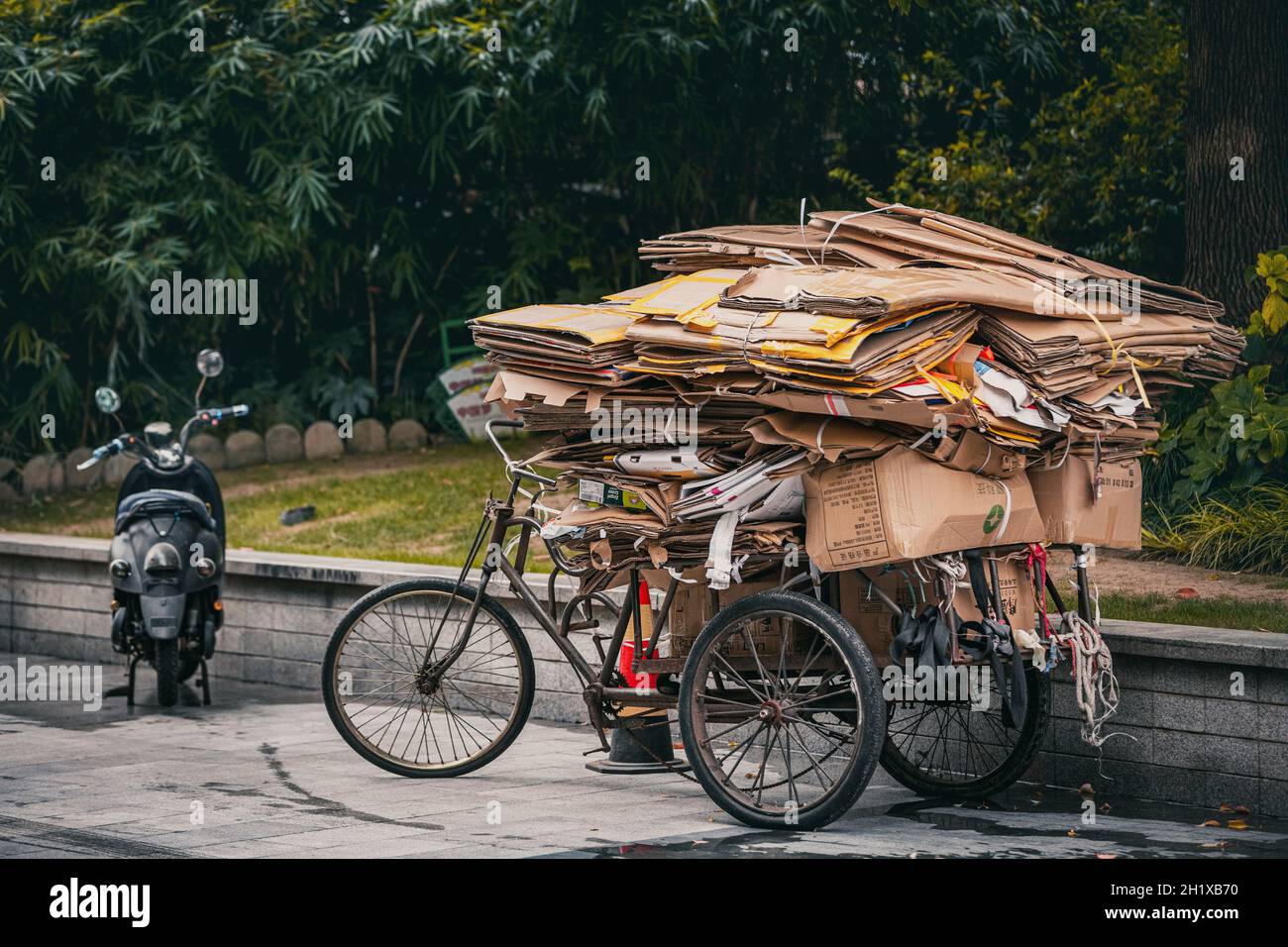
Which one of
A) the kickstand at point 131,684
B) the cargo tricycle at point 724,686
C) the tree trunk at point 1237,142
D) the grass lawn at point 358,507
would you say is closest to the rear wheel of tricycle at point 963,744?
the cargo tricycle at point 724,686

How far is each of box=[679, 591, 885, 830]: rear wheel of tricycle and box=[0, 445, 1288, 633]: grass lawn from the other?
2412mm

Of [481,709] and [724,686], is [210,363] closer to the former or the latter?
[481,709]

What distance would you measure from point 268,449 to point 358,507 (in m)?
3.02

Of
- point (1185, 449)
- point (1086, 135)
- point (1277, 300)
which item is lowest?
point (1185, 449)

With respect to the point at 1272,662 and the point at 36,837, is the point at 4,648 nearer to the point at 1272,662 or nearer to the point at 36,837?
the point at 36,837

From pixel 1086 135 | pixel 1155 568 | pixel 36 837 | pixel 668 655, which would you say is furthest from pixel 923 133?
pixel 36 837

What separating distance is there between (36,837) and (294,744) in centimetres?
218

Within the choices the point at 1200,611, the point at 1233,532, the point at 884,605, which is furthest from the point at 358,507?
the point at 884,605

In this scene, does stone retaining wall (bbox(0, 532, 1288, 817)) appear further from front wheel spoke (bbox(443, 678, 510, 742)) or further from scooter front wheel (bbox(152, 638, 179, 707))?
scooter front wheel (bbox(152, 638, 179, 707))

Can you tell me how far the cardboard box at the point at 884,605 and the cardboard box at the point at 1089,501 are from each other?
258 mm

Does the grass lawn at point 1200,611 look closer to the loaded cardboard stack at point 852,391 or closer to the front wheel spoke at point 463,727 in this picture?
the loaded cardboard stack at point 852,391

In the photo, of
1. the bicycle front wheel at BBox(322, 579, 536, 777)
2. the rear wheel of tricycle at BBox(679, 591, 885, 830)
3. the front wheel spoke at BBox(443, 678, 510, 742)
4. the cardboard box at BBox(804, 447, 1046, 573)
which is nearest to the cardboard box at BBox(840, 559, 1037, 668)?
→ the rear wheel of tricycle at BBox(679, 591, 885, 830)

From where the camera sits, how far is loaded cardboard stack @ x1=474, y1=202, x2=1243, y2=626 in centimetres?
634

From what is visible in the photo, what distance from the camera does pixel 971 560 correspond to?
22.1 feet
